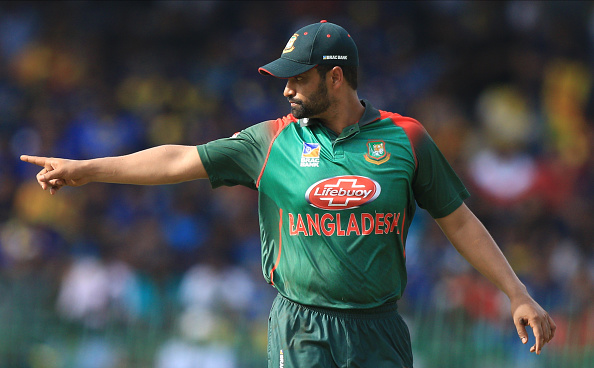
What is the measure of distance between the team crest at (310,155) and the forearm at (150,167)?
50 cm

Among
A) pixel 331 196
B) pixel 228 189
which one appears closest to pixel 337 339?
pixel 331 196

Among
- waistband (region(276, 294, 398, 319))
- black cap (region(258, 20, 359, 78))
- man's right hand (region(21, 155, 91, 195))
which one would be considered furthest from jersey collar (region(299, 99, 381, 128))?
man's right hand (region(21, 155, 91, 195))

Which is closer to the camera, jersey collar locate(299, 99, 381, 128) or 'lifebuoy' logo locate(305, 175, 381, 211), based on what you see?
'lifebuoy' logo locate(305, 175, 381, 211)

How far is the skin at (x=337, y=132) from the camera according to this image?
13.2 feet

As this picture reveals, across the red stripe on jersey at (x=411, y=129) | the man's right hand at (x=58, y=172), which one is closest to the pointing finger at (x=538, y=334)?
the red stripe on jersey at (x=411, y=129)

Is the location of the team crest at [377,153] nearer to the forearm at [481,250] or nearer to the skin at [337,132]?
the skin at [337,132]

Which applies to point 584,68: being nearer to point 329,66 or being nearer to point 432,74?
point 432,74

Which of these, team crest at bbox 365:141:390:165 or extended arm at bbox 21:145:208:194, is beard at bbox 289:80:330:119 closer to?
team crest at bbox 365:141:390:165

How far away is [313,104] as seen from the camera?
13.5ft

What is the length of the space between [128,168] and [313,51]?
1.05m

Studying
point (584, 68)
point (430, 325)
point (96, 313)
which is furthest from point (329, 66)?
point (584, 68)

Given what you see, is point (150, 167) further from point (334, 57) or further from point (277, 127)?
point (334, 57)

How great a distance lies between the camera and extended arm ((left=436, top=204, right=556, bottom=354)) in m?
4.08

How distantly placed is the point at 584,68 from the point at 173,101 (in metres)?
4.95
